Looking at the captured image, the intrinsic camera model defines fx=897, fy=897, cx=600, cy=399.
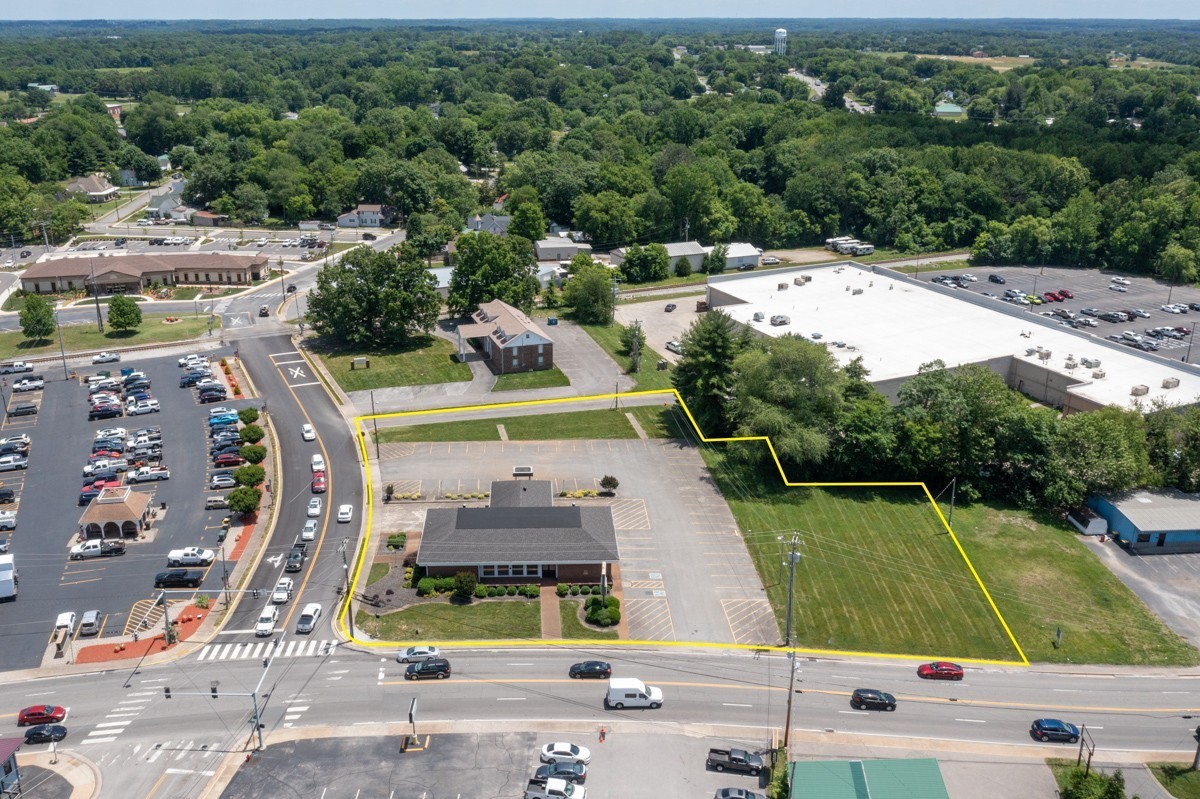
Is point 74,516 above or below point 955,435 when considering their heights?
below

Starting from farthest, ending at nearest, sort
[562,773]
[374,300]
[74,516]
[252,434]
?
[374,300] → [252,434] → [74,516] → [562,773]

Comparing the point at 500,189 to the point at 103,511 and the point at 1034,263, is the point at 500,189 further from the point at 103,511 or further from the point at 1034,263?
the point at 103,511

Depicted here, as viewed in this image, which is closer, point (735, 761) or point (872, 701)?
point (735, 761)

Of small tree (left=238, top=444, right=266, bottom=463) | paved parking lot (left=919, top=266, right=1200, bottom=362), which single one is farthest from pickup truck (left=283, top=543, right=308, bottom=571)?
paved parking lot (left=919, top=266, right=1200, bottom=362)

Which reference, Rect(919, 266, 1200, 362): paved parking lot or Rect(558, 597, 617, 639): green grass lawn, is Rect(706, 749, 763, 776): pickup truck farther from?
Rect(919, 266, 1200, 362): paved parking lot

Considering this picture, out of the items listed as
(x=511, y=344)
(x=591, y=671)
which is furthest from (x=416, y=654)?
(x=511, y=344)

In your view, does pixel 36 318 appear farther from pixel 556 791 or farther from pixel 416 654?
pixel 556 791

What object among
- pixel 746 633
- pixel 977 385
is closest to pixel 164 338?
pixel 746 633
